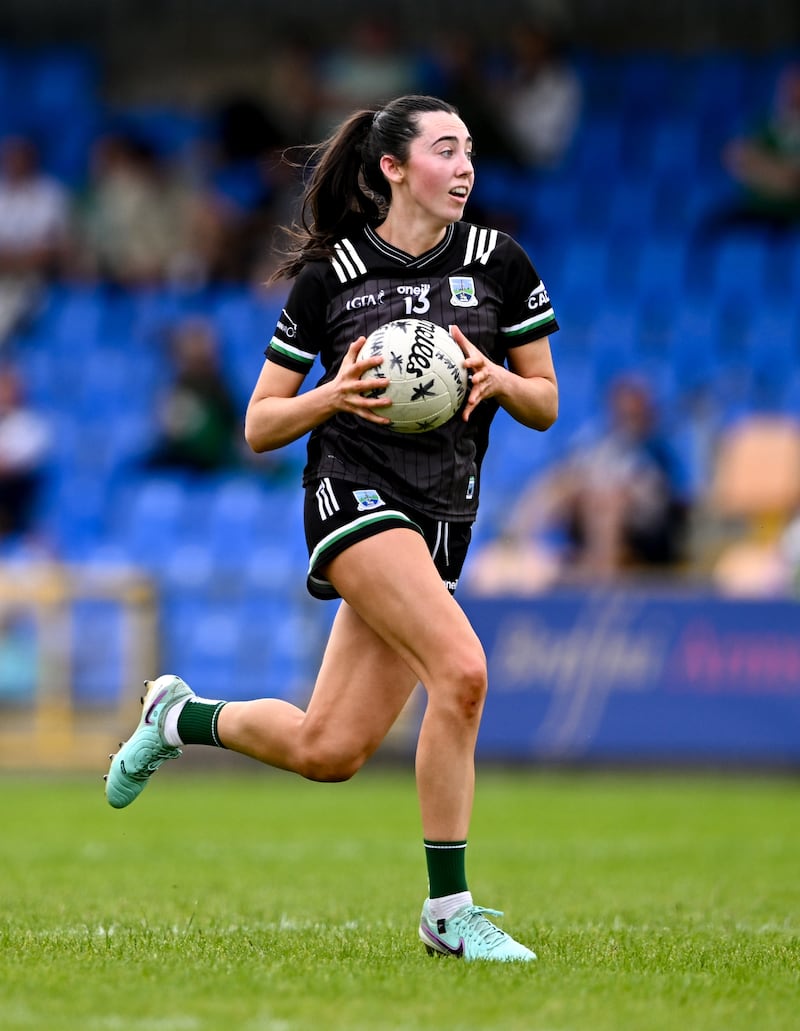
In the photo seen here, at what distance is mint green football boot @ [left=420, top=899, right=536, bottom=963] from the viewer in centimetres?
519

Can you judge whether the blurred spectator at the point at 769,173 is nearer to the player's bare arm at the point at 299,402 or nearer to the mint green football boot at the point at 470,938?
the player's bare arm at the point at 299,402

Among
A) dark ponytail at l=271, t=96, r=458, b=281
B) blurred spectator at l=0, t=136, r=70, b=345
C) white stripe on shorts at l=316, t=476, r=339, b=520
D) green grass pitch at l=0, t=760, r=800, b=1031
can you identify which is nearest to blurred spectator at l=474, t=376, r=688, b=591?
green grass pitch at l=0, t=760, r=800, b=1031

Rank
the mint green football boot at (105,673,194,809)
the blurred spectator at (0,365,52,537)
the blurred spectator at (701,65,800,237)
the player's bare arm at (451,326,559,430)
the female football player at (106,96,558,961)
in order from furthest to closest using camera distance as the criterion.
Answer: the blurred spectator at (0,365,52,537) → the blurred spectator at (701,65,800,237) → the mint green football boot at (105,673,194,809) → the player's bare arm at (451,326,559,430) → the female football player at (106,96,558,961)

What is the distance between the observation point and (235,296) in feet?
61.0

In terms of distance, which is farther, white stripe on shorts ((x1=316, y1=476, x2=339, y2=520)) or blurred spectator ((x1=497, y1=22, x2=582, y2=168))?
blurred spectator ((x1=497, y1=22, x2=582, y2=168))

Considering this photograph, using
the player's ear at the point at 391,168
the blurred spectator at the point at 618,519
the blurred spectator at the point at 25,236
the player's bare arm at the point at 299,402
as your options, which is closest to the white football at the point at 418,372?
the player's bare arm at the point at 299,402

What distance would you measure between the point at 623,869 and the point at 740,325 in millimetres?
9554

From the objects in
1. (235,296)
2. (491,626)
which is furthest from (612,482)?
(235,296)

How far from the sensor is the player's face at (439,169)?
559cm

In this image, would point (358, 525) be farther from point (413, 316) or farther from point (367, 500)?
point (413, 316)

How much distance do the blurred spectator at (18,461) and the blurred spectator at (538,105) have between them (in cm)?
540

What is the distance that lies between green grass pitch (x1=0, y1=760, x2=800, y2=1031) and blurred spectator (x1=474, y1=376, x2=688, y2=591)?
1.84m

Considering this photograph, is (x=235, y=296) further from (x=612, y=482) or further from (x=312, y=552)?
(x=312, y=552)

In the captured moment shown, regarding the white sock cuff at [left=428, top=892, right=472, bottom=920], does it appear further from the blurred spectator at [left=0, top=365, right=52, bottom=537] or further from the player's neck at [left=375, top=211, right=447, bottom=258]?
the blurred spectator at [left=0, top=365, right=52, bottom=537]
